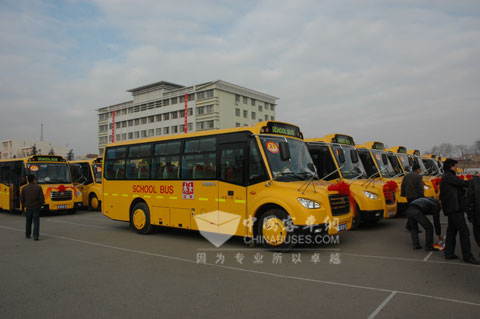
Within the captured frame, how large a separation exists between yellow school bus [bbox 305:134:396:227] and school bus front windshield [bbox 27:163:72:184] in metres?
12.2

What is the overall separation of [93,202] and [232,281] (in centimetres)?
1630

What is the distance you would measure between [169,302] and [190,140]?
560 centimetres

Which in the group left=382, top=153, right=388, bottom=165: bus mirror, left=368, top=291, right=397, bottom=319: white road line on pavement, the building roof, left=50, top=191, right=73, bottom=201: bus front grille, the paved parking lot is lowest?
the paved parking lot

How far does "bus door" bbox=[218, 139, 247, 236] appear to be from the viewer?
8.62m

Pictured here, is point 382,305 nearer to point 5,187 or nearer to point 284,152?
point 284,152

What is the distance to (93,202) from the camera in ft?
66.4

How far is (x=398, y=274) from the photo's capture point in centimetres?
626

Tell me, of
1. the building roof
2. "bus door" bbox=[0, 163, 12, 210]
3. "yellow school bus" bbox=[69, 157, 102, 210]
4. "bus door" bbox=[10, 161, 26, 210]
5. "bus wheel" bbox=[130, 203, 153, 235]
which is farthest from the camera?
the building roof

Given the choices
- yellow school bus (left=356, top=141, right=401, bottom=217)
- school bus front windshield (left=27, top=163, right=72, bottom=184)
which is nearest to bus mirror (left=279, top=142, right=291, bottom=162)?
yellow school bus (left=356, top=141, right=401, bottom=217)

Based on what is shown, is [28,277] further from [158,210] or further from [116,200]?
[116,200]

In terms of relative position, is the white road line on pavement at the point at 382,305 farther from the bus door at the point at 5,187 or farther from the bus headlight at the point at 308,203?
the bus door at the point at 5,187

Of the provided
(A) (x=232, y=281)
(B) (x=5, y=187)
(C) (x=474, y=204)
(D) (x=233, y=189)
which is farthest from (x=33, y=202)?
(C) (x=474, y=204)

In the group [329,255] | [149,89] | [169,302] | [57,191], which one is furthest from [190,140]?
[149,89]

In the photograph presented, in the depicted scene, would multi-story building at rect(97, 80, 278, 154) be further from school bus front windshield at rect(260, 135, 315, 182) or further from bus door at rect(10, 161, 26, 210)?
school bus front windshield at rect(260, 135, 315, 182)
